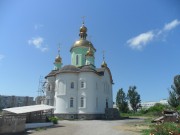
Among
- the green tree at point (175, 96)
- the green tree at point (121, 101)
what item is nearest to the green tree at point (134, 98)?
the green tree at point (121, 101)

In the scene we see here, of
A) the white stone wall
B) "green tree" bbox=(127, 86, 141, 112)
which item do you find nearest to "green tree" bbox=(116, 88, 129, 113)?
"green tree" bbox=(127, 86, 141, 112)

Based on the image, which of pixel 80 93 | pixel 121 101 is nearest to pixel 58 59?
pixel 80 93

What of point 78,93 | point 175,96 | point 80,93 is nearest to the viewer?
point 80,93

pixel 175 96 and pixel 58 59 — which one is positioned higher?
pixel 58 59

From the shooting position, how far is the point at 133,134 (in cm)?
1380

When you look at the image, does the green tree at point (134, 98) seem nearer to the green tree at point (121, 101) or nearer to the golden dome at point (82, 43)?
the green tree at point (121, 101)

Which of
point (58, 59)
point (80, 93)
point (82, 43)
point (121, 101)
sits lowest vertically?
point (121, 101)

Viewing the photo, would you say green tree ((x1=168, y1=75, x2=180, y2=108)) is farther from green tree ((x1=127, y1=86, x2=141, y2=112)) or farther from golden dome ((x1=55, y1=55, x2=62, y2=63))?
golden dome ((x1=55, y1=55, x2=62, y2=63))

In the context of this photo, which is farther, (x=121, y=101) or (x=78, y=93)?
(x=121, y=101)

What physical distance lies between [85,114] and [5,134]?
Answer: 735 inches

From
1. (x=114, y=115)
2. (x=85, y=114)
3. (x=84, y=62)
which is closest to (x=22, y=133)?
(x=85, y=114)

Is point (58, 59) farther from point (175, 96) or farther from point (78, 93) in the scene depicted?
point (175, 96)

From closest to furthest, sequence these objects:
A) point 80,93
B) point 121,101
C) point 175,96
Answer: point 80,93
point 175,96
point 121,101

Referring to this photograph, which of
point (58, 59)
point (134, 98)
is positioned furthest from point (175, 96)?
point (58, 59)
